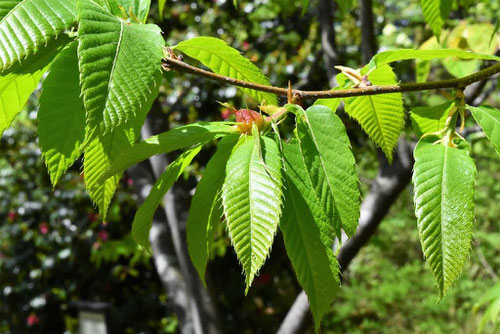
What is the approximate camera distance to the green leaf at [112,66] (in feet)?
1.69

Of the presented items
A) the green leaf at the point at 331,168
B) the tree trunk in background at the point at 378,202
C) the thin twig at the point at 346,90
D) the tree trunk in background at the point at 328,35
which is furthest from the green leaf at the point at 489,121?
the tree trunk in background at the point at 328,35

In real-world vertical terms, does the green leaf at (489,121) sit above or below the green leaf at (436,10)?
above

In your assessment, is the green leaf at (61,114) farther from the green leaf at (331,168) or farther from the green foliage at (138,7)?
the green leaf at (331,168)

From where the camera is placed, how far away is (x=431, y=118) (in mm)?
802

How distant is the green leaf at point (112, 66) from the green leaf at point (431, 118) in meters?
0.41

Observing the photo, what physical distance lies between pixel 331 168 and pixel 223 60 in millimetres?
244

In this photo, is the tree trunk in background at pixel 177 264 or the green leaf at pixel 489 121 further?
the tree trunk in background at pixel 177 264

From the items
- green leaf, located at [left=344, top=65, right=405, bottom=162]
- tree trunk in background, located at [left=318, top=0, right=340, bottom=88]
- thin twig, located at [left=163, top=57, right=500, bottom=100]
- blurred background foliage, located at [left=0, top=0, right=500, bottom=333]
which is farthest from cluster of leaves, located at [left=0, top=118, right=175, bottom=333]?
thin twig, located at [left=163, top=57, right=500, bottom=100]

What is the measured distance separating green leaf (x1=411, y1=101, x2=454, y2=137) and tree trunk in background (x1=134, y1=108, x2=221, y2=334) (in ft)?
5.89

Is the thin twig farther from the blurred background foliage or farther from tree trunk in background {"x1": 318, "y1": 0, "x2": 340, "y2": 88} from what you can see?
the blurred background foliage

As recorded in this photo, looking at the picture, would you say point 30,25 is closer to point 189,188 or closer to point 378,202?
point 378,202

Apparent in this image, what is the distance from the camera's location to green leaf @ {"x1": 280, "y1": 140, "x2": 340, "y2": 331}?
2.01ft

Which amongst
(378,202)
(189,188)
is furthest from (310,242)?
(189,188)

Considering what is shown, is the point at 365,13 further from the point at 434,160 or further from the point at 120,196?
the point at 120,196
